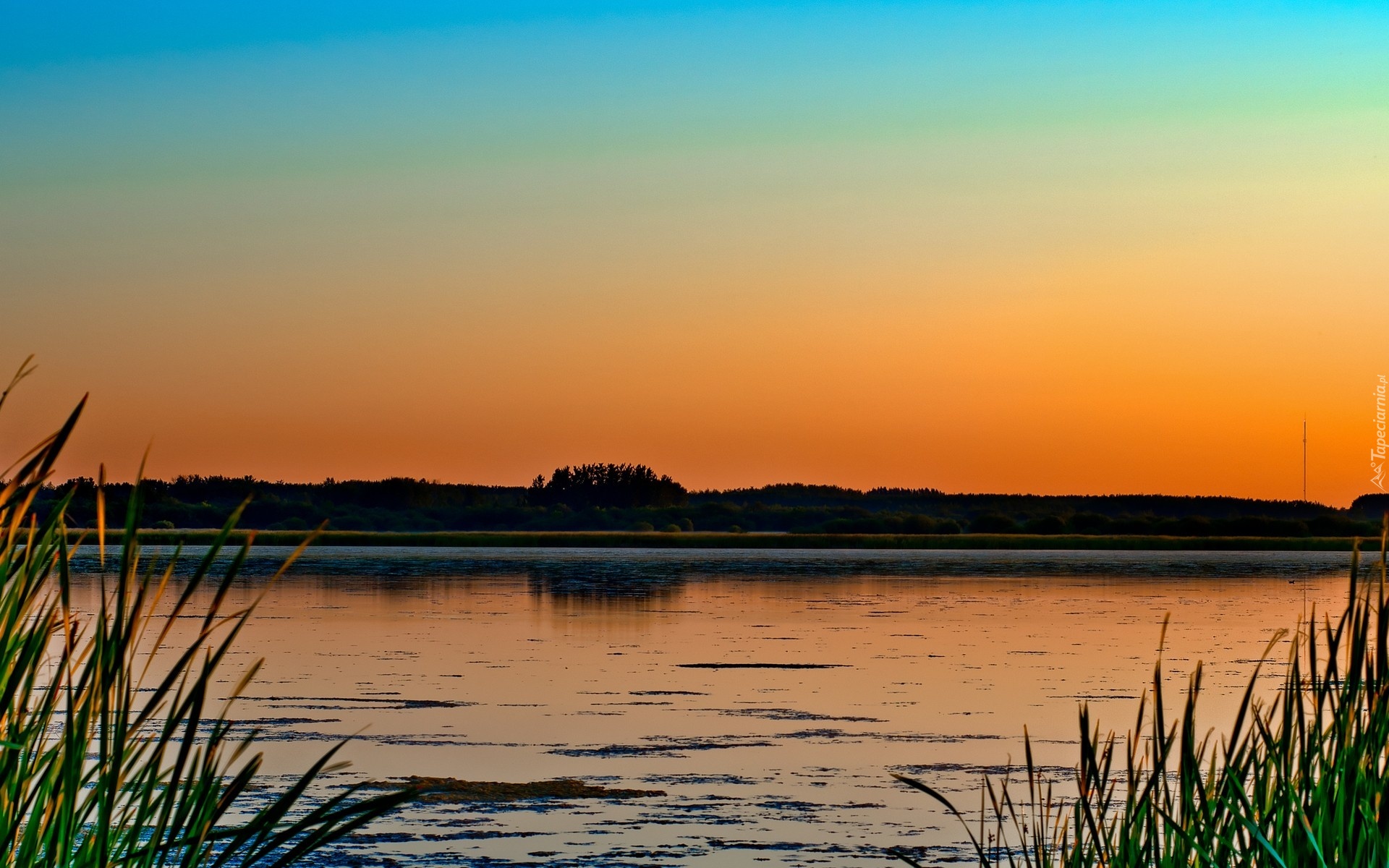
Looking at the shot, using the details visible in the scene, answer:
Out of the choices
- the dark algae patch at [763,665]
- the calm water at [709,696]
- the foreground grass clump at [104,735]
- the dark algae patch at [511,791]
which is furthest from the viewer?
the dark algae patch at [763,665]

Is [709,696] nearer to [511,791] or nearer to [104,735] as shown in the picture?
[511,791]

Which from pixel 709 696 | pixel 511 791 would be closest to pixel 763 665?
pixel 709 696

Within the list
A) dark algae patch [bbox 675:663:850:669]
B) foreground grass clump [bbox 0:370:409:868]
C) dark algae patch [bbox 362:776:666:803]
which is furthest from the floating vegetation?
dark algae patch [bbox 675:663:850:669]

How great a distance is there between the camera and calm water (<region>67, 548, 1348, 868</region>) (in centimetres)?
763

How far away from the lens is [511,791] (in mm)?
8555

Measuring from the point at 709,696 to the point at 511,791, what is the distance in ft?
14.5

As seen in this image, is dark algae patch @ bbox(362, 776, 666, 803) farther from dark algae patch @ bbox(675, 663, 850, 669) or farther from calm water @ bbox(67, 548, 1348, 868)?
dark algae patch @ bbox(675, 663, 850, 669)

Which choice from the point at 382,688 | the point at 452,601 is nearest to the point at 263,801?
the point at 382,688

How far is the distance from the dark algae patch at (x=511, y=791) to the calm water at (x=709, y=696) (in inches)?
7.6

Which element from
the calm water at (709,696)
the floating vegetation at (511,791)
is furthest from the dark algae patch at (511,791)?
the calm water at (709,696)

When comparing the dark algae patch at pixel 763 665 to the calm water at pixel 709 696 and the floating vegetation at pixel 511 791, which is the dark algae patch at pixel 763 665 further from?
the floating vegetation at pixel 511 791

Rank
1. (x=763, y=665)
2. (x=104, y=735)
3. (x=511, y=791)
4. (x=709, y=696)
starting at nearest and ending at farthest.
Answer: (x=104, y=735), (x=511, y=791), (x=709, y=696), (x=763, y=665)

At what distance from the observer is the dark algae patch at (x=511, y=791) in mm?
8305

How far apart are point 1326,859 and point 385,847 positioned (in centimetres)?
493
